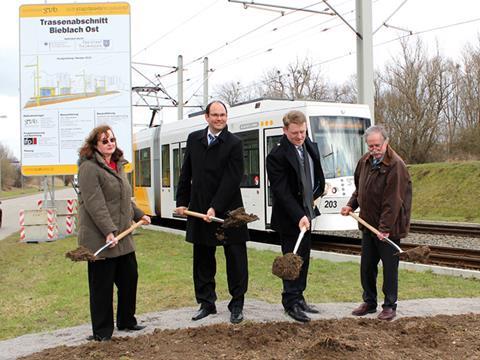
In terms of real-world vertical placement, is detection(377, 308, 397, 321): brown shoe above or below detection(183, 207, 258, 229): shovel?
below

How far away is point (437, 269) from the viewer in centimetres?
842

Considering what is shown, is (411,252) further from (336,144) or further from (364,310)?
(336,144)

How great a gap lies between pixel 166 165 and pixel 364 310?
1247cm

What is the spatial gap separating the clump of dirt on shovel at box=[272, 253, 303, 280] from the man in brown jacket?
3.50 ft

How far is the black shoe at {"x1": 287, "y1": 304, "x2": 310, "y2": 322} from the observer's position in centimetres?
526

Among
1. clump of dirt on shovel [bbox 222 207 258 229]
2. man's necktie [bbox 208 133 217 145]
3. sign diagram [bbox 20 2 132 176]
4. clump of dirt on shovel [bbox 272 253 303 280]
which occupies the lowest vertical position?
clump of dirt on shovel [bbox 272 253 303 280]

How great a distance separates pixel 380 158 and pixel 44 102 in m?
11.6

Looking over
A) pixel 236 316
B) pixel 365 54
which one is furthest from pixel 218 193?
pixel 365 54

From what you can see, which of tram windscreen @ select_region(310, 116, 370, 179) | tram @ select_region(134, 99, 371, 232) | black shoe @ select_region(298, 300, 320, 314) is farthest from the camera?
tram windscreen @ select_region(310, 116, 370, 179)

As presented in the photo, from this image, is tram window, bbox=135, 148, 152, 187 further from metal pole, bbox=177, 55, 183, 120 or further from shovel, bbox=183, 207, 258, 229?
shovel, bbox=183, 207, 258, 229

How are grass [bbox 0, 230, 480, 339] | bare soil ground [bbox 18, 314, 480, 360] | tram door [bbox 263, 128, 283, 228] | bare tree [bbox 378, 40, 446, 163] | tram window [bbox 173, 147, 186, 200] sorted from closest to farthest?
bare soil ground [bbox 18, 314, 480, 360] < grass [bbox 0, 230, 480, 339] < tram door [bbox 263, 128, 283, 228] < tram window [bbox 173, 147, 186, 200] < bare tree [bbox 378, 40, 446, 163]

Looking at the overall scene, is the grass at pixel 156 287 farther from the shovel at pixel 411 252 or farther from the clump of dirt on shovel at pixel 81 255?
the clump of dirt on shovel at pixel 81 255

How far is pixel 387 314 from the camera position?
537 centimetres

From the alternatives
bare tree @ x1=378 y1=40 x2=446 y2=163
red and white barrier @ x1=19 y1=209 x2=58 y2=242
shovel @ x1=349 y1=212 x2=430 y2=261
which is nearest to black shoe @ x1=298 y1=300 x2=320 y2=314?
shovel @ x1=349 y1=212 x2=430 y2=261
